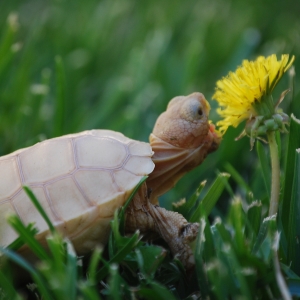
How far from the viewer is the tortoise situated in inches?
35.4

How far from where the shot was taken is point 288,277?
83 centimetres

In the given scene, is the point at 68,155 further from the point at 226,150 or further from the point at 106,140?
the point at 226,150

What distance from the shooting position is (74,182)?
92 centimetres

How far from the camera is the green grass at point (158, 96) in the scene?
812mm

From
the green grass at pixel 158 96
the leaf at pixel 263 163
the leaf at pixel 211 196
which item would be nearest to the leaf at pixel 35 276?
the green grass at pixel 158 96

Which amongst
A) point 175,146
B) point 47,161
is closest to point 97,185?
point 47,161

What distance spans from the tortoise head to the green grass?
0.08 meters

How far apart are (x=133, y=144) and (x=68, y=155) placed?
0.46 feet

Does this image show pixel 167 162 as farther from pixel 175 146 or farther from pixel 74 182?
pixel 74 182

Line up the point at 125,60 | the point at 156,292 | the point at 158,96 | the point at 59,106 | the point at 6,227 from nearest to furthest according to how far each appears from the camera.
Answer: the point at 156,292 → the point at 6,227 → the point at 59,106 → the point at 158,96 → the point at 125,60

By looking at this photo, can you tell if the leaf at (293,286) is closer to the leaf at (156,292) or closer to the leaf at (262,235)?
the leaf at (262,235)

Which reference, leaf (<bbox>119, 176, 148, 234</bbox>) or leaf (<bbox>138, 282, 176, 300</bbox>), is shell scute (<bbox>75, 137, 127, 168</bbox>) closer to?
leaf (<bbox>119, 176, 148, 234</bbox>)

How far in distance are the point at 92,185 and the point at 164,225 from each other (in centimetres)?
16

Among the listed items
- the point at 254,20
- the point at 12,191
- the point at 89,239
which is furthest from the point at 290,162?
the point at 254,20
